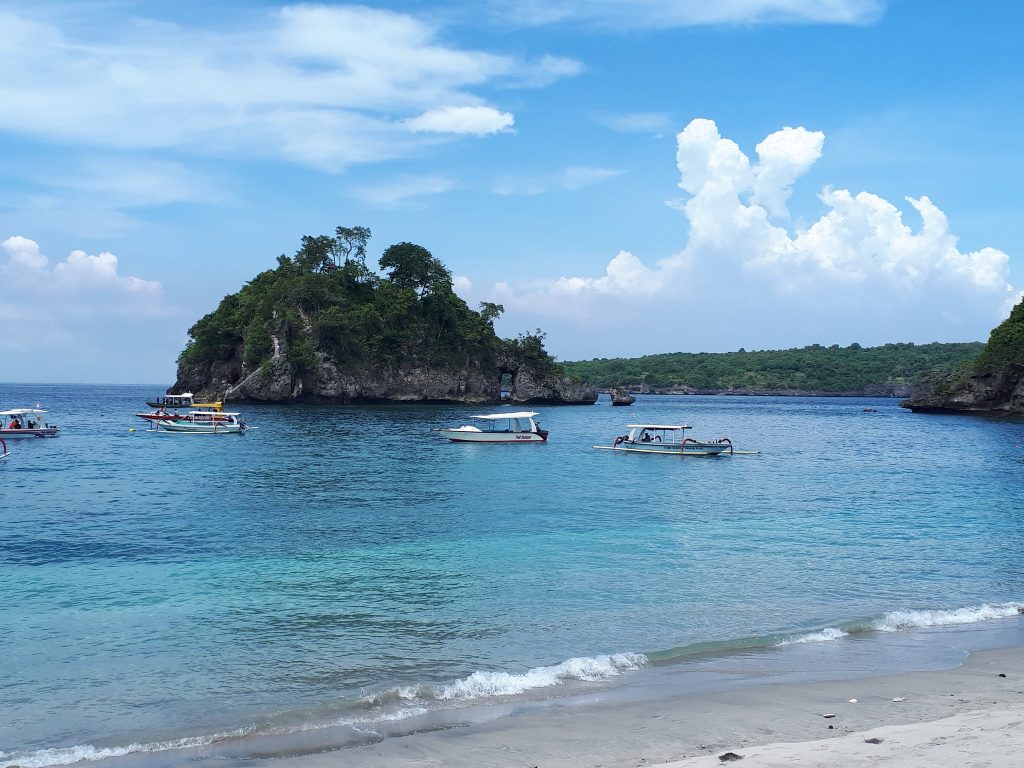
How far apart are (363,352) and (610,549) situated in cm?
8401

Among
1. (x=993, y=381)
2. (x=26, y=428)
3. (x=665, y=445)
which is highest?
(x=993, y=381)

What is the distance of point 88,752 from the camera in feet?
26.7

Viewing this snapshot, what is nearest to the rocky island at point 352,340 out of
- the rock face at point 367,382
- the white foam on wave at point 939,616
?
→ the rock face at point 367,382

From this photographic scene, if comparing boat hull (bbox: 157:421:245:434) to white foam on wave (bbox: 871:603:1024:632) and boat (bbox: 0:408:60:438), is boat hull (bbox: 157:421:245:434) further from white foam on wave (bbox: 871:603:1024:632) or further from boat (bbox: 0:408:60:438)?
white foam on wave (bbox: 871:603:1024:632)

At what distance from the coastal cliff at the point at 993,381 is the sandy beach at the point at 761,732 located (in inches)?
3686

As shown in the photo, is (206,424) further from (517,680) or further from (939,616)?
(939,616)

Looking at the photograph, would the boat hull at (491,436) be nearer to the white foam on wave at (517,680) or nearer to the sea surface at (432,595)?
the sea surface at (432,595)

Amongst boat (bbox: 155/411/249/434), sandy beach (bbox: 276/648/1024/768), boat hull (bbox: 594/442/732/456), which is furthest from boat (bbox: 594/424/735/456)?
sandy beach (bbox: 276/648/1024/768)

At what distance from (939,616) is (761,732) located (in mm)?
7235

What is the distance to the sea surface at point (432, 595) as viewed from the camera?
31.3 ft

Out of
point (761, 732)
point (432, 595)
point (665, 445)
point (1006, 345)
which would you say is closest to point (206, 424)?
point (665, 445)

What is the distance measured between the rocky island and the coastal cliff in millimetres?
56788

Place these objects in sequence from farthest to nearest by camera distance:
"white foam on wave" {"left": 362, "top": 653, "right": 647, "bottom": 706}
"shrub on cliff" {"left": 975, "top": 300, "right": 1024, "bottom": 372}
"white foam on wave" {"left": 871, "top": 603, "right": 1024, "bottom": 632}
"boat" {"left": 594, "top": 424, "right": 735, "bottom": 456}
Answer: "shrub on cliff" {"left": 975, "top": 300, "right": 1024, "bottom": 372} < "boat" {"left": 594, "top": 424, "right": 735, "bottom": 456} < "white foam on wave" {"left": 871, "top": 603, "right": 1024, "bottom": 632} < "white foam on wave" {"left": 362, "top": 653, "right": 647, "bottom": 706}

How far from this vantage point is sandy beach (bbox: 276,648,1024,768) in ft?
23.9
